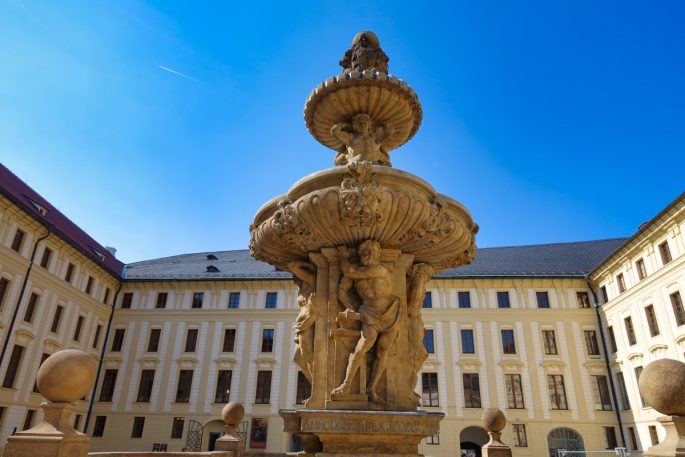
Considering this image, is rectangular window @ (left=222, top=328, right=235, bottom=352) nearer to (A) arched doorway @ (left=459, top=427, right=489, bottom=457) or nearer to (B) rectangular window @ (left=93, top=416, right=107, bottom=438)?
(B) rectangular window @ (left=93, top=416, right=107, bottom=438)

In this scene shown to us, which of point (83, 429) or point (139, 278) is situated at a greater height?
point (139, 278)

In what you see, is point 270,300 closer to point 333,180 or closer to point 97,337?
point 97,337

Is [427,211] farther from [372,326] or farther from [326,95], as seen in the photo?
[326,95]

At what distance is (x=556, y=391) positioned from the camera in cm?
3131

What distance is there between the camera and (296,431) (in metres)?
5.07

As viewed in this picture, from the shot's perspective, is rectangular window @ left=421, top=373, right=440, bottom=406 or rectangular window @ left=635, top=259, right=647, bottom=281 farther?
rectangular window @ left=421, top=373, right=440, bottom=406

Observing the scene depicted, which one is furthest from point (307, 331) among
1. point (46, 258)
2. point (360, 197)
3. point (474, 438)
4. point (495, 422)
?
point (474, 438)

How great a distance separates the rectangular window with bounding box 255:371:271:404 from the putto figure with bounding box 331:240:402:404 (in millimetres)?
29988

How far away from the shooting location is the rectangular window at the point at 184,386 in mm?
33500

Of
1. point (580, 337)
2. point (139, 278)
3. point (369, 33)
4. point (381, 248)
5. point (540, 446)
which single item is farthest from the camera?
point (139, 278)

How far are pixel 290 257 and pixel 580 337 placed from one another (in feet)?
105

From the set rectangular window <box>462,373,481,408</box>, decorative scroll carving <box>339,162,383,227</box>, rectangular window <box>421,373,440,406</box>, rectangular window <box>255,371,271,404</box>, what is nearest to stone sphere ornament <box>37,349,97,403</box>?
decorative scroll carving <box>339,162,383,227</box>

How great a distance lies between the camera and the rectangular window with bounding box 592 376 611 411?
30.6 metres

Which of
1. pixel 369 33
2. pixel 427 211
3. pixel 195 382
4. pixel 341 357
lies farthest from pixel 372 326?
pixel 195 382
